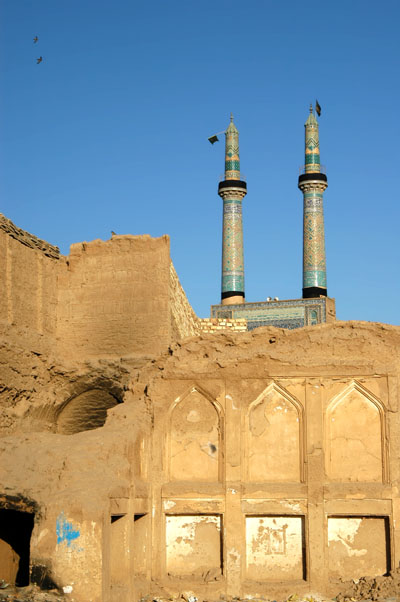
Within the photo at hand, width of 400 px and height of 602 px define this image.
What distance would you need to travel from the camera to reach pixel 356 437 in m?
12.8

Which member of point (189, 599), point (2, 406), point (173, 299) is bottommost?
point (189, 599)

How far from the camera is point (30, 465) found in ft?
35.9

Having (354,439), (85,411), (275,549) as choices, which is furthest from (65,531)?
(85,411)

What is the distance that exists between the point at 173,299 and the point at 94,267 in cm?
144

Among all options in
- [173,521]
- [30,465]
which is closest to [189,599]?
[173,521]

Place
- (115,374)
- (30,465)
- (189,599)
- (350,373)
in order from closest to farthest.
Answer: (30,465) → (189,599) → (350,373) → (115,374)

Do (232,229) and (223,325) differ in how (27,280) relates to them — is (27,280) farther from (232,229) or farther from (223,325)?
(232,229)

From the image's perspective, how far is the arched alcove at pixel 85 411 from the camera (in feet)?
48.4

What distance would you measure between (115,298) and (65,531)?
5338mm

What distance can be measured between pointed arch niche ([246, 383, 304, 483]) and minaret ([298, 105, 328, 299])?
19.6 metres

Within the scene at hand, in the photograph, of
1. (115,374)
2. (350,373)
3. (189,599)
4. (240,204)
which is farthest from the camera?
(240,204)

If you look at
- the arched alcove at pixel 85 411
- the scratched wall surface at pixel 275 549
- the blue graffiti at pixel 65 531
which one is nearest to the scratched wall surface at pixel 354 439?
the scratched wall surface at pixel 275 549

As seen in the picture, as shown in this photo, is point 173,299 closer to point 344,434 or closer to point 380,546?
point 344,434

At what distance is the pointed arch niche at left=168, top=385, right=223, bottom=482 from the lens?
12.8m
